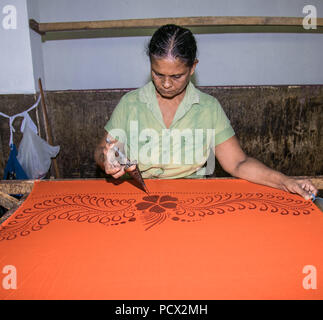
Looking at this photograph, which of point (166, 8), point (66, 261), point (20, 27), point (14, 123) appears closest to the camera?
point (66, 261)

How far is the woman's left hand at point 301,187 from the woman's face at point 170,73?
2.43 feet

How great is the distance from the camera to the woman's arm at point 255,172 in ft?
4.47

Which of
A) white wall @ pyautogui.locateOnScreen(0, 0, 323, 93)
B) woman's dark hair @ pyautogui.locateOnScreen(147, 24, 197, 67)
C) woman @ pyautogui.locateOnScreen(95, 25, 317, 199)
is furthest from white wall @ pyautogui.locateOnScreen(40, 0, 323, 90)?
woman's dark hair @ pyautogui.locateOnScreen(147, 24, 197, 67)

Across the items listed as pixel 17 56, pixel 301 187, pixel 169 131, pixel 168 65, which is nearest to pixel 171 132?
pixel 169 131

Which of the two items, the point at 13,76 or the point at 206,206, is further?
the point at 13,76

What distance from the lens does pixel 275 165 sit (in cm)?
305

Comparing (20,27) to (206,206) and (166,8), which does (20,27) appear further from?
(206,206)

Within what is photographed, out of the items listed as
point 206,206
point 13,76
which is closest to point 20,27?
point 13,76

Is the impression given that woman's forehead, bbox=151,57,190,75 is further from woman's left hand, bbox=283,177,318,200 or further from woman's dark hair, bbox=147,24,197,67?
woman's left hand, bbox=283,177,318,200

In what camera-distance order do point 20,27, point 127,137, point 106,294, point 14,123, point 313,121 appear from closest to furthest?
point 106,294
point 127,137
point 20,27
point 14,123
point 313,121

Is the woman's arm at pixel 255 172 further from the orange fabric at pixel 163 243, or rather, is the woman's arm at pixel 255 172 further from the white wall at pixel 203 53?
the white wall at pixel 203 53

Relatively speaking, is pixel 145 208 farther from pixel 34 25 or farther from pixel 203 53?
pixel 203 53

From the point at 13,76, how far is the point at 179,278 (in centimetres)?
240

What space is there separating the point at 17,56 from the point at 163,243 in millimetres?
2271
